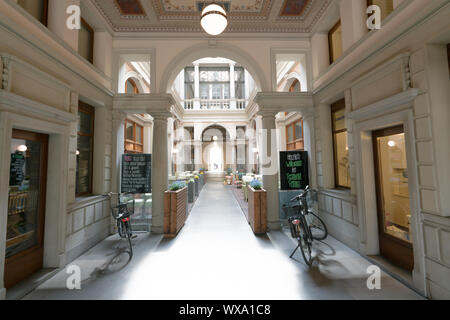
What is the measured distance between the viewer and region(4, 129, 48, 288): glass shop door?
2.74 metres

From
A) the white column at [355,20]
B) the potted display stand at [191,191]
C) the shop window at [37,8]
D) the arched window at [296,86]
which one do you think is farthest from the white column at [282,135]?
the shop window at [37,8]

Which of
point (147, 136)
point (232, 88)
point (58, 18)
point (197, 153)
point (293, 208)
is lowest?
point (293, 208)

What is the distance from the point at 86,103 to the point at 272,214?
5260 mm

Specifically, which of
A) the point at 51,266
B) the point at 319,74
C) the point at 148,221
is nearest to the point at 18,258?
the point at 51,266

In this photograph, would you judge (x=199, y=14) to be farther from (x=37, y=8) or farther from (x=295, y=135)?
(x=295, y=135)

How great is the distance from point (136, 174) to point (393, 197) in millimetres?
5606

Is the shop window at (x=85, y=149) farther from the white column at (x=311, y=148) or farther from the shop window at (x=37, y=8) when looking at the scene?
the white column at (x=311, y=148)

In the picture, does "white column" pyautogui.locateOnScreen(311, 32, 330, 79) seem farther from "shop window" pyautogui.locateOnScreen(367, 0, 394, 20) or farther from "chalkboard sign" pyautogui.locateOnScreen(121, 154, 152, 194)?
"chalkboard sign" pyautogui.locateOnScreen(121, 154, 152, 194)

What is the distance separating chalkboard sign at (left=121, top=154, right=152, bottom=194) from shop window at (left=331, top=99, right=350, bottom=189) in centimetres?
482

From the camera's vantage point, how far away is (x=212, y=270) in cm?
305

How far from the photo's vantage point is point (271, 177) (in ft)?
16.7

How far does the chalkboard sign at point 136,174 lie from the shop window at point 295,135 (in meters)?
5.91

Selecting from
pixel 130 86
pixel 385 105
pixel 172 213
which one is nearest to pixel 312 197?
pixel 385 105
